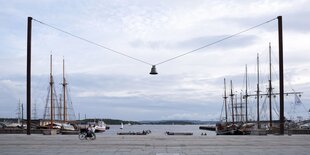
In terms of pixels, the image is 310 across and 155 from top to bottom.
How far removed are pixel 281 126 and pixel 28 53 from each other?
65.8 feet

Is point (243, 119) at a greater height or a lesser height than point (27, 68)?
lesser

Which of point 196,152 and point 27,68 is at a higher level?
point 27,68

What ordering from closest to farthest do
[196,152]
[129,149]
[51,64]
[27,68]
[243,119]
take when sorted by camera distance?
[196,152]
[129,149]
[27,68]
[51,64]
[243,119]

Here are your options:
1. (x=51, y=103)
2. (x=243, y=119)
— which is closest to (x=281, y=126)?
(x=51, y=103)

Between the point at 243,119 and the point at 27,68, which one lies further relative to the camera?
the point at 243,119

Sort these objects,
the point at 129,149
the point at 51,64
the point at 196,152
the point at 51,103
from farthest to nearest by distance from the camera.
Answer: the point at 51,103 → the point at 51,64 → the point at 129,149 → the point at 196,152

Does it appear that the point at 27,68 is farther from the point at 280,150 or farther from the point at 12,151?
the point at 280,150

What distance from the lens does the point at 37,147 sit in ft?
79.8

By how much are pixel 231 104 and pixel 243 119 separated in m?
5.65

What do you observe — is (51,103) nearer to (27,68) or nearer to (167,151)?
(27,68)

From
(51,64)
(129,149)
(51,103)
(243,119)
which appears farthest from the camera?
(243,119)

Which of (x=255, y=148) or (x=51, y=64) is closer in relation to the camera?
(x=255, y=148)

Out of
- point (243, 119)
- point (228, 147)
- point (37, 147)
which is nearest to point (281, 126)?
point (228, 147)

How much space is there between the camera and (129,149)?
23.3 m
